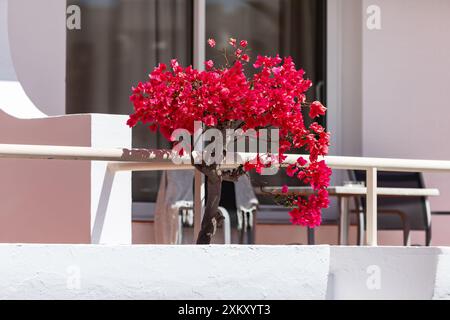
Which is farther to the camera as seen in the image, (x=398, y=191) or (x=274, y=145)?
(x=398, y=191)

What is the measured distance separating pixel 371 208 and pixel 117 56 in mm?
4101

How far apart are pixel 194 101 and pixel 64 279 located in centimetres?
81

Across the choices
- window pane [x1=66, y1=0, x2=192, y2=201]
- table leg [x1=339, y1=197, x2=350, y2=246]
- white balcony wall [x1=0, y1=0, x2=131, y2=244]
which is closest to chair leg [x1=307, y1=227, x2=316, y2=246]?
table leg [x1=339, y1=197, x2=350, y2=246]

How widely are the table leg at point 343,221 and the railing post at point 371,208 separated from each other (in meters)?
3.18

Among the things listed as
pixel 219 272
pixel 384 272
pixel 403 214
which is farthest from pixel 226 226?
pixel 219 272

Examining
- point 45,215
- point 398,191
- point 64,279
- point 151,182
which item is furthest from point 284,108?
point 151,182

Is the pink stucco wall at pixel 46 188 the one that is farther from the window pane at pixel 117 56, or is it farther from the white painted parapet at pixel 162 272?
the window pane at pixel 117 56

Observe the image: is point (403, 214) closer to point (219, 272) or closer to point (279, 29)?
point (279, 29)

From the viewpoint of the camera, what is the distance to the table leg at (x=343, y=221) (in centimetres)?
802

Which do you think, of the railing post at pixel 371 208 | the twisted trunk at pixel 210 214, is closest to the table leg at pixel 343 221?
the railing post at pixel 371 208

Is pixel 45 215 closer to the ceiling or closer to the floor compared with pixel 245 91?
closer to the floor

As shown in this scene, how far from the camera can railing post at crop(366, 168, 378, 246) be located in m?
4.79
